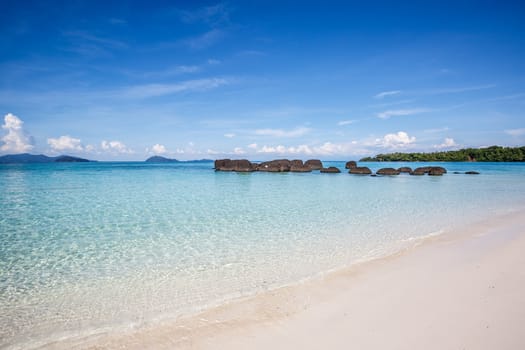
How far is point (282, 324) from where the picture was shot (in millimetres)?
4027

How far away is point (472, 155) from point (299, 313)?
5163 inches

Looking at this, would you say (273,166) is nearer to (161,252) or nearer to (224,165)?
(224,165)

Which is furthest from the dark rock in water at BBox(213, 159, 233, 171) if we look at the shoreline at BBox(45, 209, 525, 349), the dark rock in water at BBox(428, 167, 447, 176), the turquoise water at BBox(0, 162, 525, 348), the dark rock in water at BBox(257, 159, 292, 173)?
the shoreline at BBox(45, 209, 525, 349)

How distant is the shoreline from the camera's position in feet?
12.0

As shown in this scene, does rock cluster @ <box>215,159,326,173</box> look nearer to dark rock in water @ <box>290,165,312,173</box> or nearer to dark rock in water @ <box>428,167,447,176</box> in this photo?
dark rock in water @ <box>290,165,312,173</box>

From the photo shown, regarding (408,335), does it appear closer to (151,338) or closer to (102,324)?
(151,338)

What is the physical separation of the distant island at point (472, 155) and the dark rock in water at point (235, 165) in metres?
99.7

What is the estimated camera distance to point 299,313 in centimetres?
433

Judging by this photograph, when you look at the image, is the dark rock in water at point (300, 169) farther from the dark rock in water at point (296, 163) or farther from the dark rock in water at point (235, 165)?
the dark rock in water at point (235, 165)

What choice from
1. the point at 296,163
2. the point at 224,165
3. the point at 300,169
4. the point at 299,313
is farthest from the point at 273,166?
the point at 299,313

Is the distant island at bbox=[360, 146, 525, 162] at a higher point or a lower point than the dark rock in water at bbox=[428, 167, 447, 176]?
higher

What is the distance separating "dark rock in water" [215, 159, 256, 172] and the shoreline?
4029cm

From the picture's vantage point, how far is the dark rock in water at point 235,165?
46787mm

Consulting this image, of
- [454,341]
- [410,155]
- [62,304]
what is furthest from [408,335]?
[410,155]
